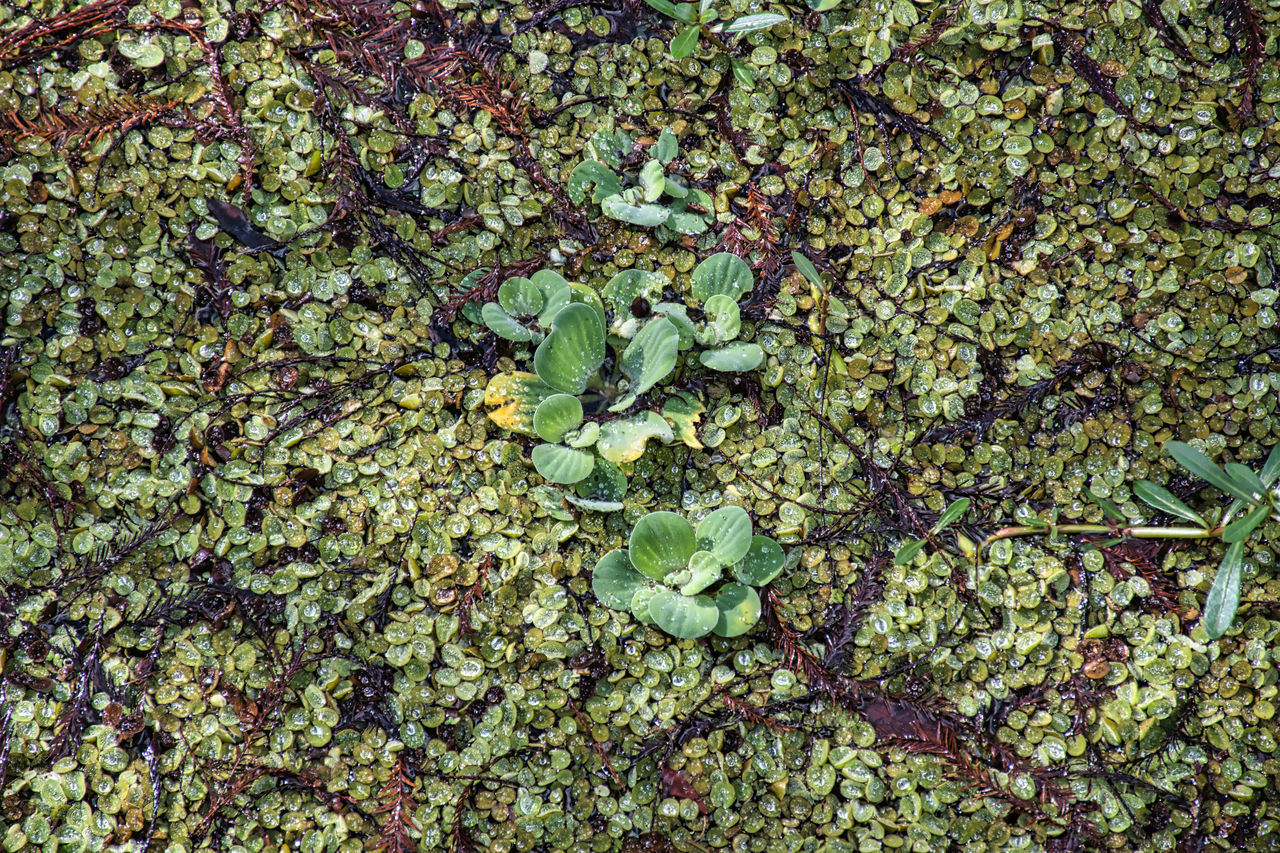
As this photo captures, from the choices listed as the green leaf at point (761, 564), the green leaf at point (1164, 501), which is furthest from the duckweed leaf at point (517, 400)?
the green leaf at point (1164, 501)

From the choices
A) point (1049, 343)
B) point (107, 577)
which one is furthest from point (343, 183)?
point (1049, 343)

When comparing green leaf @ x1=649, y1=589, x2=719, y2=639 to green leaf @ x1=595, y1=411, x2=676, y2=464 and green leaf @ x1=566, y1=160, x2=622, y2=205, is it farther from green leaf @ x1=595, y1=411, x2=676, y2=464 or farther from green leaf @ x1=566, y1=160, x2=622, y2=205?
green leaf @ x1=566, y1=160, x2=622, y2=205

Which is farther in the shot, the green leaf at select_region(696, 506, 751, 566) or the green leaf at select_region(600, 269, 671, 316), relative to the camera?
the green leaf at select_region(600, 269, 671, 316)

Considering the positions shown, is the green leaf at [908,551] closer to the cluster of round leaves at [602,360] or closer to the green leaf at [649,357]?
the cluster of round leaves at [602,360]

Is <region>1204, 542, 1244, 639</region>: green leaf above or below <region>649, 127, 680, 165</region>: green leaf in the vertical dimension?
below

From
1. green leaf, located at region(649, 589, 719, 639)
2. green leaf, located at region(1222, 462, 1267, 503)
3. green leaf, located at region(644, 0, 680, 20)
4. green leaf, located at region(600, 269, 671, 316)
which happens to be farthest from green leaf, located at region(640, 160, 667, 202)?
green leaf, located at region(1222, 462, 1267, 503)

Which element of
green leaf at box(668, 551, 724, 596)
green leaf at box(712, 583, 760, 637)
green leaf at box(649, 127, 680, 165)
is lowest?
green leaf at box(712, 583, 760, 637)
